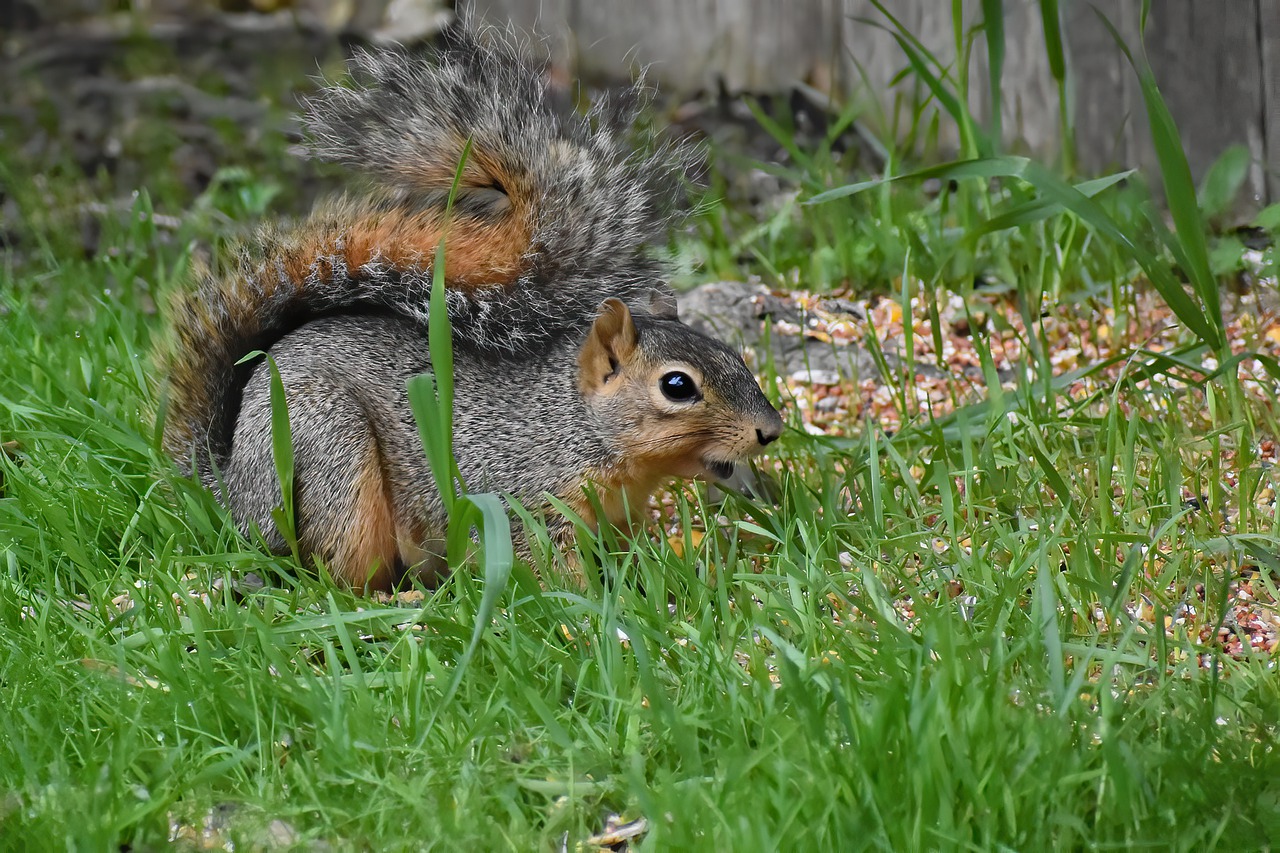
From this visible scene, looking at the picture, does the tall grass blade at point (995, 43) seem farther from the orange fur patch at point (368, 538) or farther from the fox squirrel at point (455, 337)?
the orange fur patch at point (368, 538)

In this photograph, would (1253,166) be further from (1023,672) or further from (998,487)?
(1023,672)

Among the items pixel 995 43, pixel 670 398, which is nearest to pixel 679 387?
pixel 670 398

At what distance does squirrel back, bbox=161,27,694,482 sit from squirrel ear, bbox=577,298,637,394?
15 cm

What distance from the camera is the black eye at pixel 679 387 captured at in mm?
2689

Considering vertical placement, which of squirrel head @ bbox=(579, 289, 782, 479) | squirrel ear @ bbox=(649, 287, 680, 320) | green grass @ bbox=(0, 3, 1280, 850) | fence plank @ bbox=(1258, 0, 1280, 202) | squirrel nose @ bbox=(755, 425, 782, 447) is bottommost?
green grass @ bbox=(0, 3, 1280, 850)

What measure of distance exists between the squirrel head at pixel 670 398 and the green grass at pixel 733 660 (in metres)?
0.13

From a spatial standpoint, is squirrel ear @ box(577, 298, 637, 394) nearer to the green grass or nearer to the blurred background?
the green grass

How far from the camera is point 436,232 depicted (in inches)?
112

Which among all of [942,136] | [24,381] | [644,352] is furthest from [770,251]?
[24,381]

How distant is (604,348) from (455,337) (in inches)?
13.1

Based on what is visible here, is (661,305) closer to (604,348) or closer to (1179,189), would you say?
(604,348)

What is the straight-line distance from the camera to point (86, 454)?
116 inches

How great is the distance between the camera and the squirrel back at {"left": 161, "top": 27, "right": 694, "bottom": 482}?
9.16ft

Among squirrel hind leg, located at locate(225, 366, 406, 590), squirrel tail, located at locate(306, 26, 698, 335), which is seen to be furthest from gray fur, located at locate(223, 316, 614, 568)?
squirrel tail, located at locate(306, 26, 698, 335)
